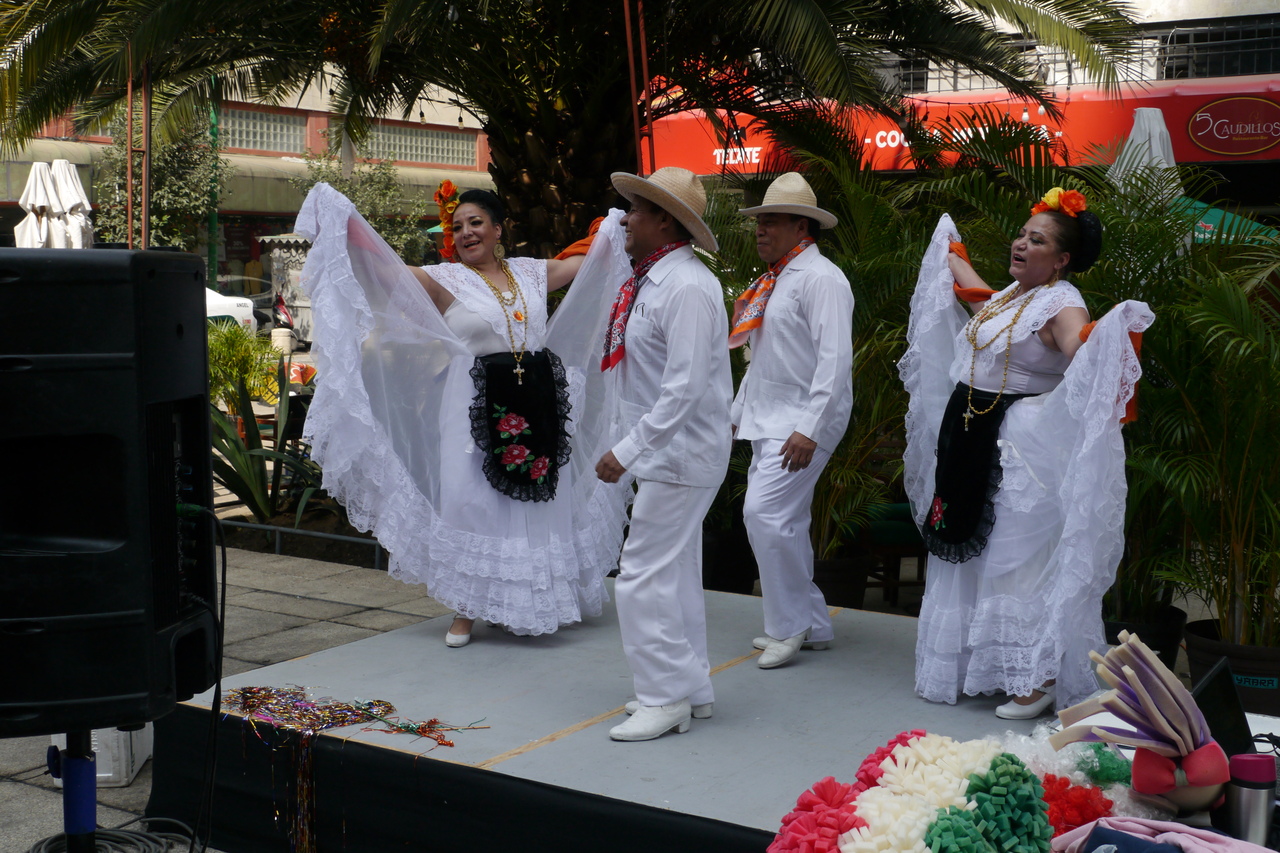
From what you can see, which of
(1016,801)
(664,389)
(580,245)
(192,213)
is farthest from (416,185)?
(1016,801)

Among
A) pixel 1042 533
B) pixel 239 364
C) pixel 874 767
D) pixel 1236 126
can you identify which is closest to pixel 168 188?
pixel 239 364

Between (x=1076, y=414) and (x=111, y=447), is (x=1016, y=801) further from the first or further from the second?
(x=1076, y=414)

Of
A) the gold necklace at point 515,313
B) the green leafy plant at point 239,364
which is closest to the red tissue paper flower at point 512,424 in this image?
the gold necklace at point 515,313

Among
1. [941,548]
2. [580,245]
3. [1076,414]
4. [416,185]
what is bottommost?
[941,548]

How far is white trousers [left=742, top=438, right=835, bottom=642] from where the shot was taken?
4637mm

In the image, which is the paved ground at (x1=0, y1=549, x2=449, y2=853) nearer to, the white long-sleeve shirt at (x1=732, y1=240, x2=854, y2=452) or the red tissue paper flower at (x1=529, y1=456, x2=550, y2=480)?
the red tissue paper flower at (x1=529, y1=456, x2=550, y2=480)

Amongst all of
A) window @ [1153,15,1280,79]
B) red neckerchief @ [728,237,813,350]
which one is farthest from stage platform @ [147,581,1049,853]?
window @ [1153,15,1280,79]

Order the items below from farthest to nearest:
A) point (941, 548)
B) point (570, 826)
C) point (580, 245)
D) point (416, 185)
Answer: point (416, 185) → point (580, 245) → point (941, 548) → point (570, 826)

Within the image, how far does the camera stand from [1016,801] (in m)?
2.00

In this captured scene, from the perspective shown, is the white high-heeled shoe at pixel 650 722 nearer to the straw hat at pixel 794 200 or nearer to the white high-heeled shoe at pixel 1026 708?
the white high-heeled shoe at pixel 1026 708

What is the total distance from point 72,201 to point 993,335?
10.7 m

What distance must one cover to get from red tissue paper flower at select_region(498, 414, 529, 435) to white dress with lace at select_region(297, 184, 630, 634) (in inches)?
5.6

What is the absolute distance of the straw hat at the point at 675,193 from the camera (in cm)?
382

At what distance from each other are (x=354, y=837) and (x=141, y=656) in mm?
1506
